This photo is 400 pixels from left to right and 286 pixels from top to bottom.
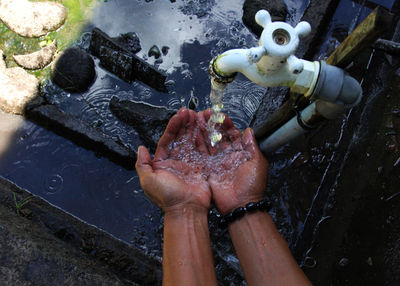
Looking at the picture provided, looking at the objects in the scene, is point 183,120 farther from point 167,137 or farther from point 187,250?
point 187,250

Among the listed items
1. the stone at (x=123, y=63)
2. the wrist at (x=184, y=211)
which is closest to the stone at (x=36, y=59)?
the stone at (x=123, y=63)

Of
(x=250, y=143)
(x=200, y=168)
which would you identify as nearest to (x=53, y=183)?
(x=200, y=168)

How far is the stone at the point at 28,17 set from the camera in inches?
142

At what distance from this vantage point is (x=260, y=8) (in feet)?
11.9

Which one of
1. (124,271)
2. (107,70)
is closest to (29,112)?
(107,70)

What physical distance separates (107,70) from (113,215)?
1.52 m

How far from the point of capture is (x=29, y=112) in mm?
3252

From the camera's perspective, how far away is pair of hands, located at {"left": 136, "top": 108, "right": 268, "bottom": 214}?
7.29 ft

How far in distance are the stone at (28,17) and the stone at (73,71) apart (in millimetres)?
447

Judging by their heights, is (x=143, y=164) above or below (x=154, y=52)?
below

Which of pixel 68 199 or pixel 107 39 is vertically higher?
pixel 107 39

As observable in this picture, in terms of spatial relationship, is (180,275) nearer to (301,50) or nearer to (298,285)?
(298,285)

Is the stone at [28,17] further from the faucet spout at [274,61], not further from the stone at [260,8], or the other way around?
the faucet spout at [274,61]

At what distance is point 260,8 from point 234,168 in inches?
82.7
